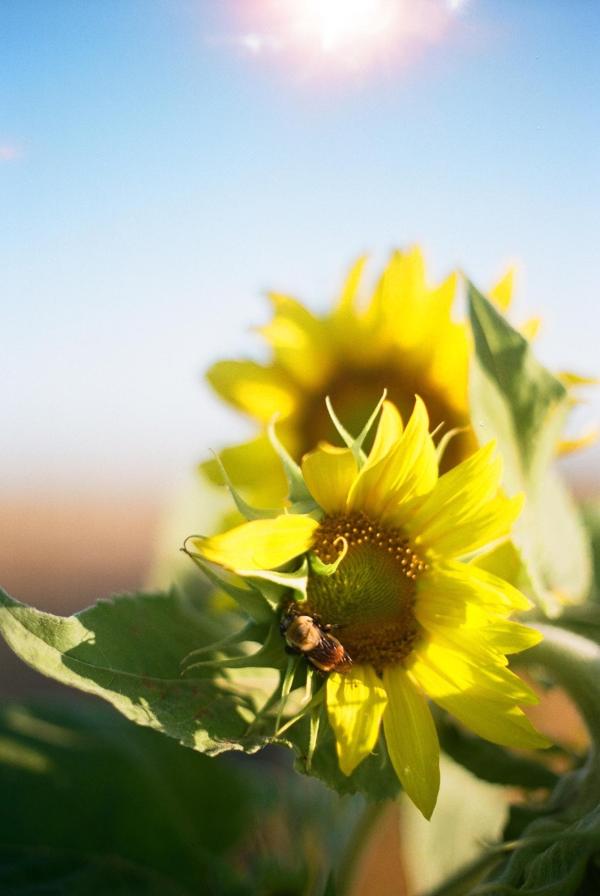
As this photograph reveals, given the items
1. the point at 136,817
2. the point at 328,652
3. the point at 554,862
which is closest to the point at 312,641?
the point at 328,652

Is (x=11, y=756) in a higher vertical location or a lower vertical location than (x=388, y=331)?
A: lower

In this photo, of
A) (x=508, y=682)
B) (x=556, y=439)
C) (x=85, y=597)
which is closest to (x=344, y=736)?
(x=508, y=682)

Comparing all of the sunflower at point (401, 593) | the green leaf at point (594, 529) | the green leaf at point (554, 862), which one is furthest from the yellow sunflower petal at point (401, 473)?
the green leaf at point (594, 529)

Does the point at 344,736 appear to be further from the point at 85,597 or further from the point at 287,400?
the point at 85,597

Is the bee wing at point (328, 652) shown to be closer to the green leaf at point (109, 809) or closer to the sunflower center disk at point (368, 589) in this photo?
the sunflower center disk at point (368, 589)

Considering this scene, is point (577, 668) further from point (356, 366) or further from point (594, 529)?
point (594, 529)

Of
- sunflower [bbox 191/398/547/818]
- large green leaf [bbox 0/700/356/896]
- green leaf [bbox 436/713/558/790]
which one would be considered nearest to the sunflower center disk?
sunflower [bbox 191/398/547/818]

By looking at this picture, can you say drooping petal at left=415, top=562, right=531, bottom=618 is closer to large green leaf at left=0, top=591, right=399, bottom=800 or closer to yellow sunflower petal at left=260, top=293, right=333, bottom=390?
large green leaf at left=0, top=591, right=399, bottom=800
